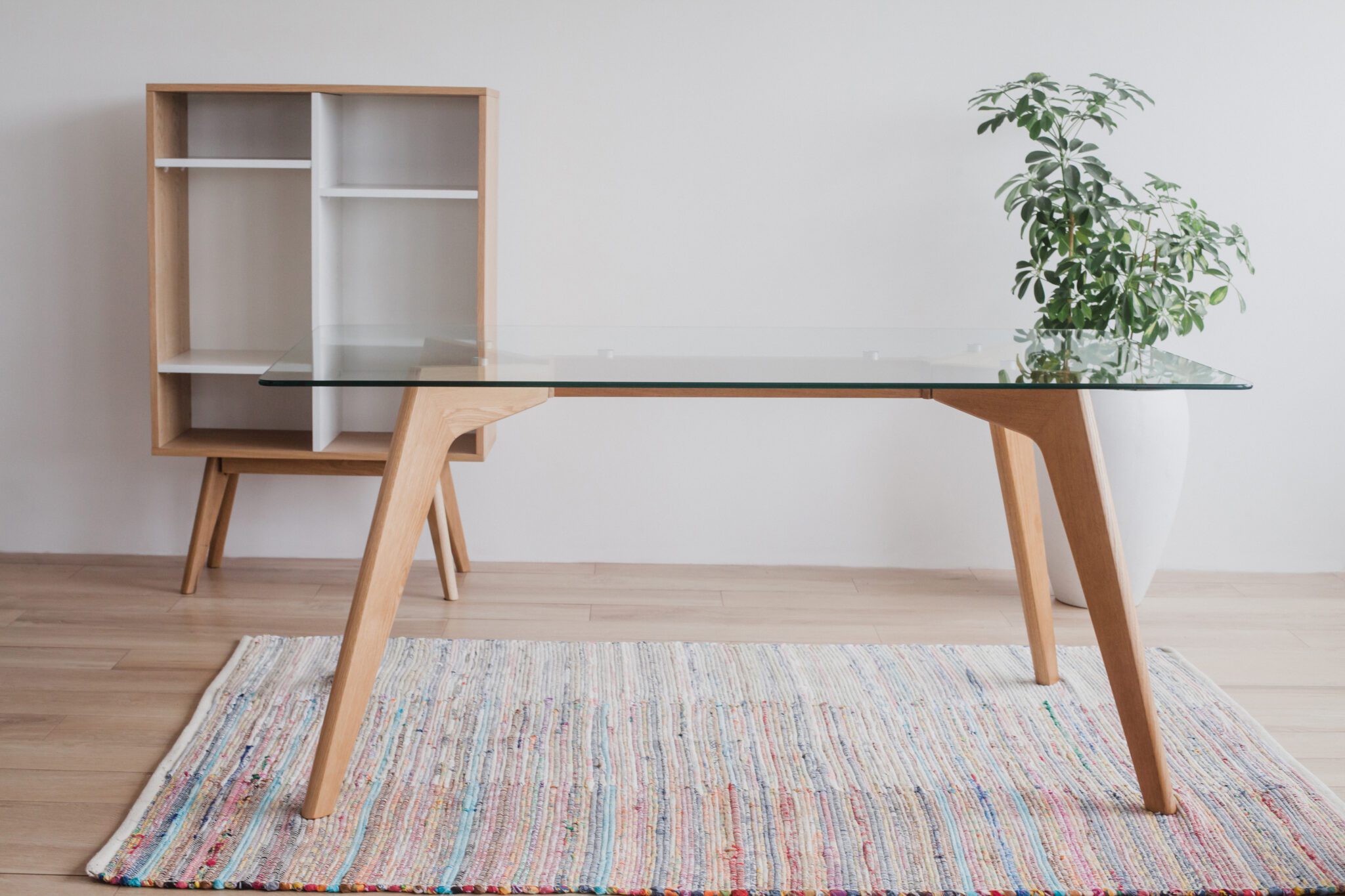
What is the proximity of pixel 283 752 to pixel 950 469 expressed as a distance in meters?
1.99

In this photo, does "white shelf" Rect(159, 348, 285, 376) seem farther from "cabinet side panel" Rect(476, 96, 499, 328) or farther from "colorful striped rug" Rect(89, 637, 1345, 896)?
"colorful striped rug" Rect(89, 637, 1345, 896)

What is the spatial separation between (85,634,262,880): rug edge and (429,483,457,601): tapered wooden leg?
1.64ft

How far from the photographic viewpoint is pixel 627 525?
3.28 metres

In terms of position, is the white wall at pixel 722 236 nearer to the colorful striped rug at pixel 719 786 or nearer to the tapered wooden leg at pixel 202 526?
the tapered wooden leg at pixel 202 526

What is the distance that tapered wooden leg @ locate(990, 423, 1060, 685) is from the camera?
2.27 m

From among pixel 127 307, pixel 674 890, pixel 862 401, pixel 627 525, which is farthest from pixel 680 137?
pixel 674 890

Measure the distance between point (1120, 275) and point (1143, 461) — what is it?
1.50 feet

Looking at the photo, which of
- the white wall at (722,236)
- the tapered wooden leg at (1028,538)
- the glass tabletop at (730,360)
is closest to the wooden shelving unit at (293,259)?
the white wall at (722,236)

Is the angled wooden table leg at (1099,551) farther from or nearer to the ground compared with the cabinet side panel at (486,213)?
nearer to the ground

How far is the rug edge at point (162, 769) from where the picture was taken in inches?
65.7

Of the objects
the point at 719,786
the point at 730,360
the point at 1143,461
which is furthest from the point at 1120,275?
the point at 719,786

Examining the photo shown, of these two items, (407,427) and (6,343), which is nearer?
(407,427)

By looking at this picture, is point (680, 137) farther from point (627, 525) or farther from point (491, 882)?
point (491, 882)

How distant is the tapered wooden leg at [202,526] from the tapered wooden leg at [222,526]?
0.06 meters
